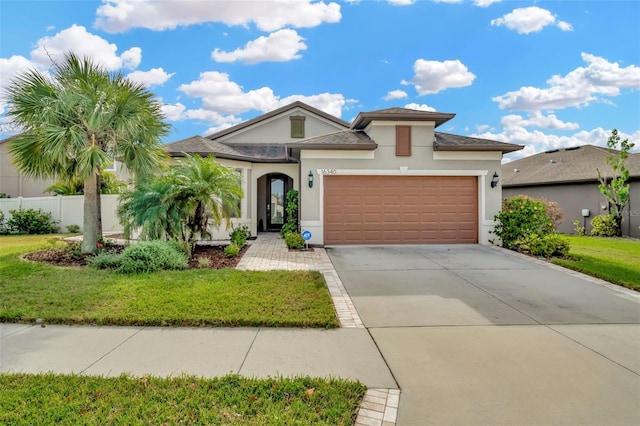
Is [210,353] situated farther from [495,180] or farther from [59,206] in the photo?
[59,206]

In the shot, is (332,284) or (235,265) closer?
(332,284)

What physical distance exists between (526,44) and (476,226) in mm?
6296

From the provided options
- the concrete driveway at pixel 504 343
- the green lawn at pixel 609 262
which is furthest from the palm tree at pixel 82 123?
the green lawn at pixel 609 262

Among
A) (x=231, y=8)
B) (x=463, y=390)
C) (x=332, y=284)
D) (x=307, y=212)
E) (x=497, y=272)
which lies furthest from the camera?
(x=307, y=212)

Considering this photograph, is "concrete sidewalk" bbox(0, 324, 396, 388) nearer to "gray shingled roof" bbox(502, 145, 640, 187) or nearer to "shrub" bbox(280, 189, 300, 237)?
"shrub" bbox(280, 189, 300, 237)

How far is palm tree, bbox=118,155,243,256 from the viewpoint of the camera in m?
8.82

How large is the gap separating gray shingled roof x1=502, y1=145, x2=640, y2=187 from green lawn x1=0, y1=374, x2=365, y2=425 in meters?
19.0

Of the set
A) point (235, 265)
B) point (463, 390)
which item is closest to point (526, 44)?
point (235, 265)

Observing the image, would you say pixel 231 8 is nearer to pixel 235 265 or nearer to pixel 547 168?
pixel 235 265

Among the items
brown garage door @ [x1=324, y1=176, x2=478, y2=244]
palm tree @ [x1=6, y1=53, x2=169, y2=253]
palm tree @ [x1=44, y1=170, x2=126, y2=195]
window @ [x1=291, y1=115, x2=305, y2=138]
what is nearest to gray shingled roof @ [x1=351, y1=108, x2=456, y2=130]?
brown garage door @ [x1=324, y1=176, x2=478, y2=244]

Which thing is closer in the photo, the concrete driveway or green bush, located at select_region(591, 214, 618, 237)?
the concrete driveway

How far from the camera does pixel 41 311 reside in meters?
4.97

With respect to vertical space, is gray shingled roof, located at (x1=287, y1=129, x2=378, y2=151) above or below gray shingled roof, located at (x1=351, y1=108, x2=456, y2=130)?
below

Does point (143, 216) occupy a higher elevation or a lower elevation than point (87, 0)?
lower
